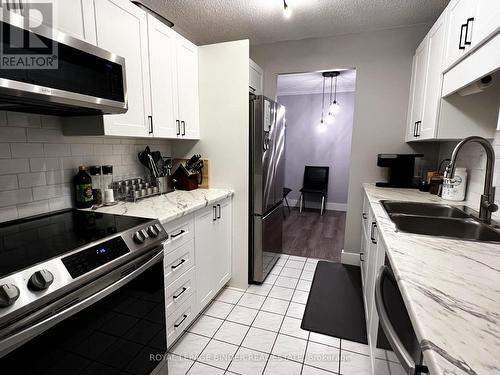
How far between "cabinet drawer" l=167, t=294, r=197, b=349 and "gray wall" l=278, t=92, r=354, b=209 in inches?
160

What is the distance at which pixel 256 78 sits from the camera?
265 centimetres

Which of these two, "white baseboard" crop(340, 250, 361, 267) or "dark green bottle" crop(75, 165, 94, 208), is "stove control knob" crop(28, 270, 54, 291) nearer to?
"dark green bottle" crop(75, 165, 94, 208)

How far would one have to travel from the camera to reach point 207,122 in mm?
2264

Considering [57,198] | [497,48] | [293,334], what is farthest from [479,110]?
[57,198]

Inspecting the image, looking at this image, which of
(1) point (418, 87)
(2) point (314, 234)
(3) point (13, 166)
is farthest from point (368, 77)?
(3) point (13, 166)

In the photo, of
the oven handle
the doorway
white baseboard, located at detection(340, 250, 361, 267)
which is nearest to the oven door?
the oven handle

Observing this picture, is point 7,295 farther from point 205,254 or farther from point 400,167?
point 400,167

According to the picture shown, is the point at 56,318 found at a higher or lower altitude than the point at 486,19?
lower

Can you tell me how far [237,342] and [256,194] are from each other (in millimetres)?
1105

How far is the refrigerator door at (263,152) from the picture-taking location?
2.14m

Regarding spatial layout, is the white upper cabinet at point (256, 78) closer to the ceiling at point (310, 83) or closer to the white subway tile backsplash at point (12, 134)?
the ceiling at point (310, 83)

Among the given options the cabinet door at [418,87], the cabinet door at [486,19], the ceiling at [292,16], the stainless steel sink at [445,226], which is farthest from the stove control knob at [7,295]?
the cabinet door at [418,87]

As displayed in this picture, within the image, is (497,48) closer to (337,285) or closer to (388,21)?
(388,21)

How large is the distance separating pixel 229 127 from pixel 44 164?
1274 mm
